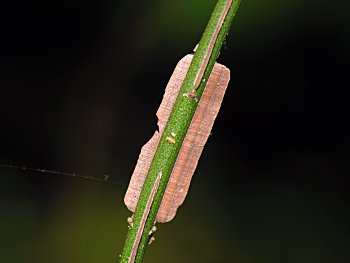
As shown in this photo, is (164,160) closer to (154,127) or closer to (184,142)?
(184,142)

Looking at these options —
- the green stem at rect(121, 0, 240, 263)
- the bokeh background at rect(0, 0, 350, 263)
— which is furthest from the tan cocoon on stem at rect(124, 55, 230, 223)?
the bokeh background at rect(0, 0, 350, 263)
